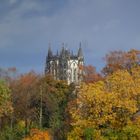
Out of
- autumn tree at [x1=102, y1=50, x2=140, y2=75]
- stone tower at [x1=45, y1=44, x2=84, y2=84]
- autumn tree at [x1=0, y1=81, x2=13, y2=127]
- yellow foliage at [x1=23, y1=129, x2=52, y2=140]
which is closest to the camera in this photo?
autumn tree at [x1=0, y1=81, x2=13, y2=127]

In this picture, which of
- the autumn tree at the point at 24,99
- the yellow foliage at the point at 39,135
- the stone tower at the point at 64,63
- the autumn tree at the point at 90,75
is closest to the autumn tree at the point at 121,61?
the autumn tree at the point at 90,75

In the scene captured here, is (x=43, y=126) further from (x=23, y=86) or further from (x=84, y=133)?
(x=84, y=133)

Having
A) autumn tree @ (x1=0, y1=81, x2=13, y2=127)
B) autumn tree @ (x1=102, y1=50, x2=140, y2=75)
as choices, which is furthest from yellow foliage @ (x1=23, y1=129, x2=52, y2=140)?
autumn tree @ (x1=102, y1=50, x2=140, y2=75)

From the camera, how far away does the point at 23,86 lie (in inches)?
2329

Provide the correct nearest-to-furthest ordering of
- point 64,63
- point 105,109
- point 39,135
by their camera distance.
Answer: point 105,109
point 39,135
point 64,63

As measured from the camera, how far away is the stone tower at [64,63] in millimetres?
105950

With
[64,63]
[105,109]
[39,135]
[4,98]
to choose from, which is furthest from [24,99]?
[64,63]

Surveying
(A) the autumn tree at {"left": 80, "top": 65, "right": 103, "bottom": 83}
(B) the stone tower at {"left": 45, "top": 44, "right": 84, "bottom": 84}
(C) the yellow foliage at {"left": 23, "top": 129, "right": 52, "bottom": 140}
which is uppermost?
(B) the stone tower at {"left": 45, "top": 44, "right": 84, "bottom": 84}

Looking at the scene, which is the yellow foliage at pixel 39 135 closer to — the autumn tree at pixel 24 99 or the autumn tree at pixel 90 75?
the autumn tree at pixel 24 99

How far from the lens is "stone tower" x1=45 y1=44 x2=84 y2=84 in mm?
105950

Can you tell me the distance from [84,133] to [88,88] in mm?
4798

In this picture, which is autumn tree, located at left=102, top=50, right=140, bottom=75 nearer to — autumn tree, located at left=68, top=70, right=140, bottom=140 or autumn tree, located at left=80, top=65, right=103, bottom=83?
autumn tree, located at left=80, top=65, right=103, bottom=83

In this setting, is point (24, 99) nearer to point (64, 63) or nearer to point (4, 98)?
point (4, 98)

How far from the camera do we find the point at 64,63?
359 feet
